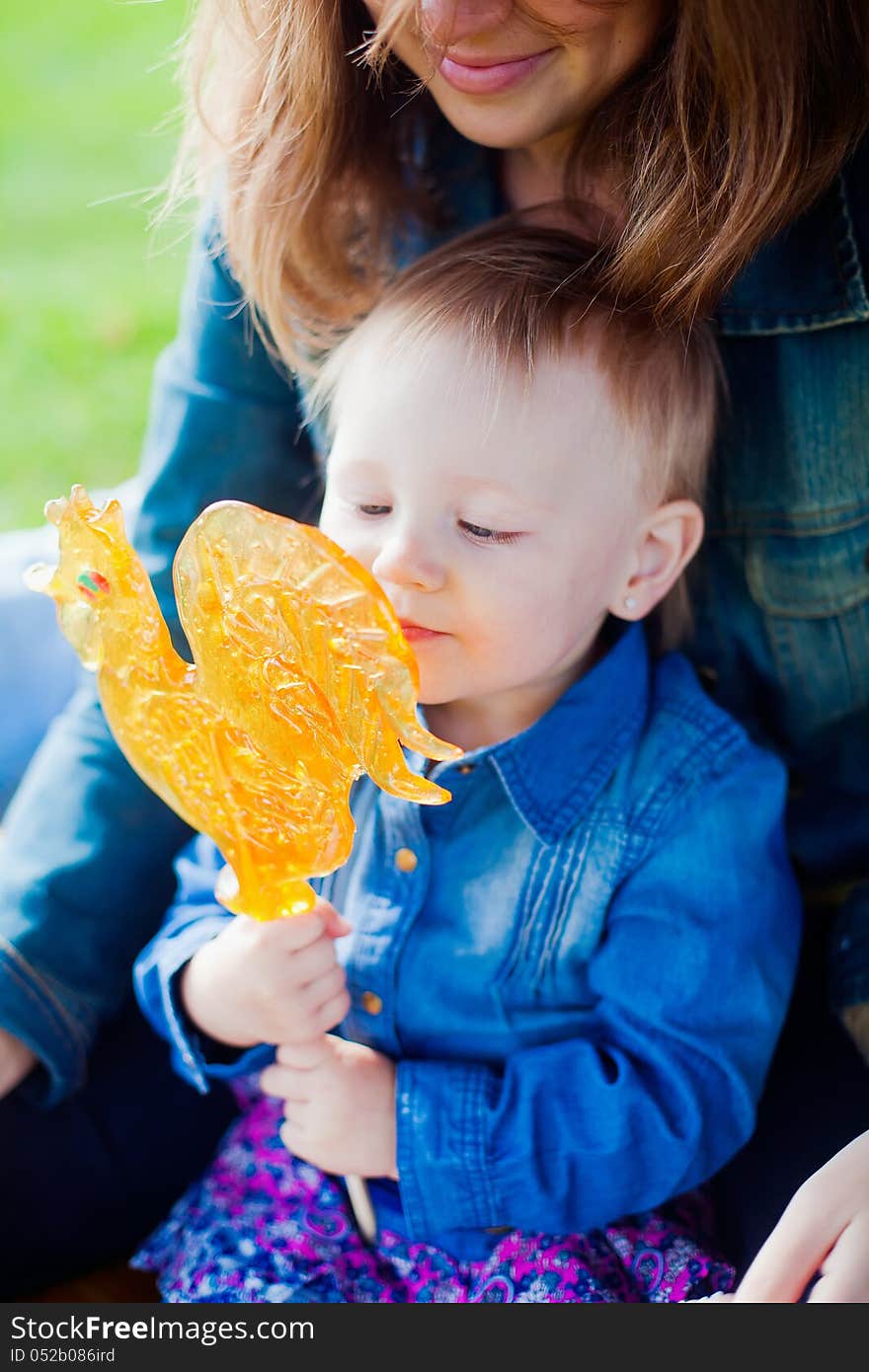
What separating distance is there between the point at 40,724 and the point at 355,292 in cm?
68

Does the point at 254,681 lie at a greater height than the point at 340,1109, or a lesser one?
greater

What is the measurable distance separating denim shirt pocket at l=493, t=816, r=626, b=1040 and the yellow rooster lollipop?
0.21 metres

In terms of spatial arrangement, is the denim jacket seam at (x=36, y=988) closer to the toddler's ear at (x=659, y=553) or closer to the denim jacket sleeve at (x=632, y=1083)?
the denim jacket sleeve at (x=632, y=1083)

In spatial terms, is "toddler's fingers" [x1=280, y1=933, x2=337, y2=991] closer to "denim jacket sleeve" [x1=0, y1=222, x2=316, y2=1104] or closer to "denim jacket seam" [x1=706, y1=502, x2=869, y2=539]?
"denim jacket sleeve" [x1=0, y1=222, x2=316, y2=1104]

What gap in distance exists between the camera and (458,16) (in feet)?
3.28

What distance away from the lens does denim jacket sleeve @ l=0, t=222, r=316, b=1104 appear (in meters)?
→ 1.30

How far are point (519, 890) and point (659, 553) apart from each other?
0.30m

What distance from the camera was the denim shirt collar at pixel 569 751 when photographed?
1.13 metres

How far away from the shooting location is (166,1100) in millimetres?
1346

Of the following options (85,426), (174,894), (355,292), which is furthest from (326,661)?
(85,426)

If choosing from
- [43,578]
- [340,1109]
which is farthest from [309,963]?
[43,578]

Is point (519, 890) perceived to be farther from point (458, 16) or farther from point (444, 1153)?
point (458, 16)

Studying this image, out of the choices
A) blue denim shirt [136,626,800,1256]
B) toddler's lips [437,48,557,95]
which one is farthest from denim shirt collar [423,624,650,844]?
toddler's lips [437,48,557,95]

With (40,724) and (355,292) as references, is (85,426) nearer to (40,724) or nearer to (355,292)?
(40,724)
